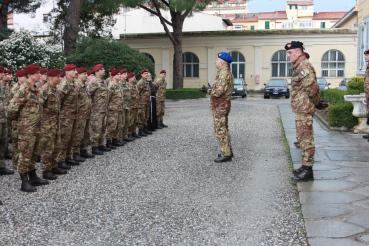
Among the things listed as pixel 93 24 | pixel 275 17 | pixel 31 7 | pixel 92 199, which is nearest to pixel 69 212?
pixel 92 199

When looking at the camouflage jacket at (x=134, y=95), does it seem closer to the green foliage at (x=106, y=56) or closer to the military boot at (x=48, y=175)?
the military boot at (x=48, y=175)

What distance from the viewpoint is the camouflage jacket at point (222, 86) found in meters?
9.24

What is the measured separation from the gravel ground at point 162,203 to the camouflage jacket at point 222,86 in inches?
46.4

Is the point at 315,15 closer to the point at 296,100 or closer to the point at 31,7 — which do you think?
the point at 31,7

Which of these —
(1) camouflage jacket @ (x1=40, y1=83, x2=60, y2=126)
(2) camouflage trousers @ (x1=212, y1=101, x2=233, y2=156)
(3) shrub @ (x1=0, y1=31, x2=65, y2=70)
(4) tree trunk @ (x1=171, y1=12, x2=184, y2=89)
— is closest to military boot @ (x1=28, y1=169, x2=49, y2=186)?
(1) camouflage jacket @ (x1=40, y1=83, x2=60, y2=126)

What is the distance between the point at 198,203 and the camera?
6703 mm

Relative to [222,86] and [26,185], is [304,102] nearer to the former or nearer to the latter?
[222,86]

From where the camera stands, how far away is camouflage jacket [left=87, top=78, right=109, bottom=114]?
34.6 feet

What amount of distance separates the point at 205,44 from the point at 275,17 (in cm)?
4553

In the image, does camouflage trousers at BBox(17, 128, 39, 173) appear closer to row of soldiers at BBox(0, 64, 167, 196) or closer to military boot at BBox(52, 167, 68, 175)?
row of soldiers at BBox(0, 64, 167, 196)

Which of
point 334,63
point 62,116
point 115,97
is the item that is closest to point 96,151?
point 115,97

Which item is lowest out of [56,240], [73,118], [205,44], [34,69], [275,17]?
[56,240]

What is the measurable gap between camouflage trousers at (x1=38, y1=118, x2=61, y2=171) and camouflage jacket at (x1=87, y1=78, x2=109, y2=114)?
7.21 ft

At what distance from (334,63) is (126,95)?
3347cm
